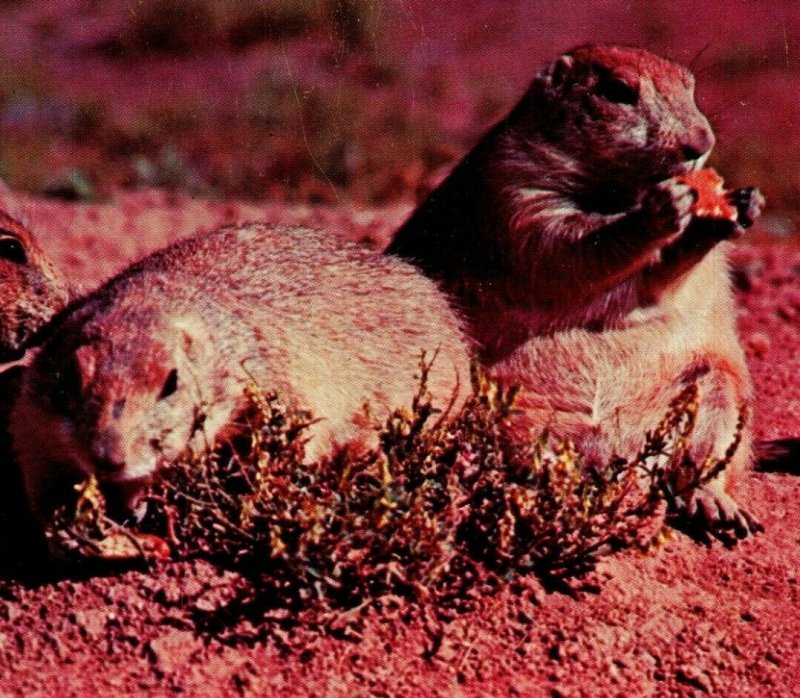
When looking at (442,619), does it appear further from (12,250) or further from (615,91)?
(12,250)

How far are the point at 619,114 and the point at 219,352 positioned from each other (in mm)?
2557

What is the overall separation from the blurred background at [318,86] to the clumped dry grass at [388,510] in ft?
14.4

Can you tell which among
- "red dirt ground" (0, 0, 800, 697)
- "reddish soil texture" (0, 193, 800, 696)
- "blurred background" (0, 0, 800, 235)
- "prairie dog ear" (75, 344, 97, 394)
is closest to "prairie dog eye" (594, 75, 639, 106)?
"red dirt ground" (0, 0, 800, 697)

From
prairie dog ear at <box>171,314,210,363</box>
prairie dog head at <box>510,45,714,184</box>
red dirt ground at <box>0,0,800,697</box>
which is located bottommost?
red dirt ground at <box>0,0,800,697</box>

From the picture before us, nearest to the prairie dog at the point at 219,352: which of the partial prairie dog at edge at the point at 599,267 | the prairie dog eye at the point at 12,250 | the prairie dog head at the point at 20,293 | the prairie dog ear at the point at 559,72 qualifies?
the partial prairie dog at edge at the point at 599,267

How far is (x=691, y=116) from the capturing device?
671 cm

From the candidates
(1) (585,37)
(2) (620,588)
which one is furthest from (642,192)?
(1) (585,37)

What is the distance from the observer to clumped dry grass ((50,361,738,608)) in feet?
16.8

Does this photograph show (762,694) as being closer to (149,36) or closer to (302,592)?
(302,592)

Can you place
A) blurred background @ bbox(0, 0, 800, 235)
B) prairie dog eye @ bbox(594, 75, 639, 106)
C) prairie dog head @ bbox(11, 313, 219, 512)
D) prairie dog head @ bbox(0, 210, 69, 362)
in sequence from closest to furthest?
prairie dog head @ bbox(11, 313, 219, 512) → prairie dog eye @ bbox(594, 75, 639, 106) → prairie dog head @ bbox(0, 210, 69, 362) → blurred background @ bbox(0, 0, 800, 235)

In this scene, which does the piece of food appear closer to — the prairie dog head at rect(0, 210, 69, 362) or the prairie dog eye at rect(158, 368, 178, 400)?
the prairie dog eye at rect(158, 368, 178, 400)

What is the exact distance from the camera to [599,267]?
6551 millimetres

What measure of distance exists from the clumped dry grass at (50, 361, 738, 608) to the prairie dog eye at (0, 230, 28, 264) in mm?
2242

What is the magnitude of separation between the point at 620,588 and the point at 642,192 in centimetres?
212
